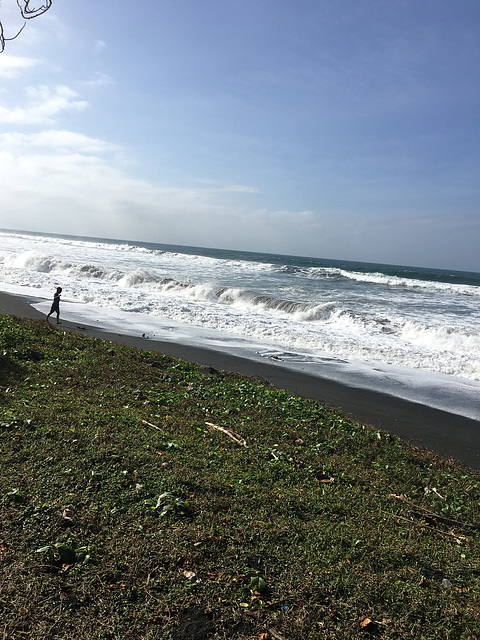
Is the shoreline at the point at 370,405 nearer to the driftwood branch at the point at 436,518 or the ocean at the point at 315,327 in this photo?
the ocean at the point at 315,327

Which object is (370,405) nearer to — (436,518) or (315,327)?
(436,518)

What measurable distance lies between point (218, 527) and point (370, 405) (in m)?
7.32

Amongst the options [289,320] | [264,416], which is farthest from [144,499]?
[289,320]

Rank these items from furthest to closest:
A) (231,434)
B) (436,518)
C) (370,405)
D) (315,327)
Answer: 1. (315,327)
2. (370,405)
3. (231,434)
4. (436,518)

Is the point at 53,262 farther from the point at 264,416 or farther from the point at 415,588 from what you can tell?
the point at 415,588

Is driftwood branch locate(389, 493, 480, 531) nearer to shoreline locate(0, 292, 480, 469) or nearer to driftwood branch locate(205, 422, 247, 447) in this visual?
driftwood branch locate(205, 422, 247, 447)

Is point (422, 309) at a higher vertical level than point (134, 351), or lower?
higher

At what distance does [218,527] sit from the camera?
153 inches

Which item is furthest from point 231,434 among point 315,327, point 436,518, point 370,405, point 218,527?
point 315,327

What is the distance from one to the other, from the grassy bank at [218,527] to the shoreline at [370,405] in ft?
5.06

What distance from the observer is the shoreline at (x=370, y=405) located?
8555mm

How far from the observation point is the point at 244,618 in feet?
9.63

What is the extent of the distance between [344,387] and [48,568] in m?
9.56

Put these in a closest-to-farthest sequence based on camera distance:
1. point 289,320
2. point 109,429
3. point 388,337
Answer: point 109,429
point 388,337
point 289,320
